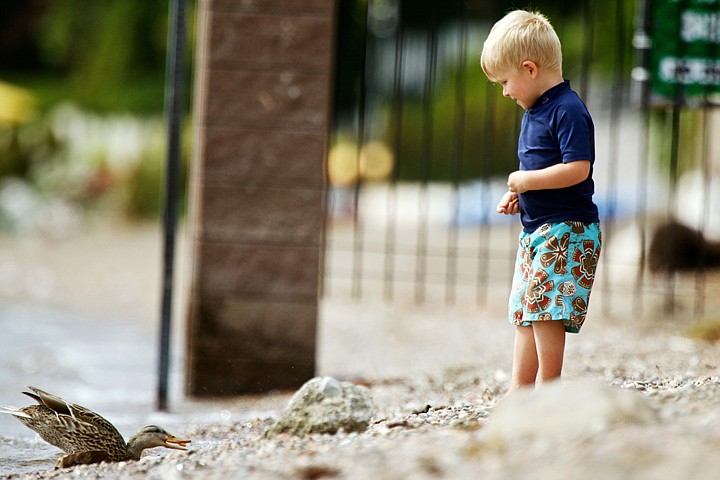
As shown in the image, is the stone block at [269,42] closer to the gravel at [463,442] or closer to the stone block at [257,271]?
the stone block at [257,271]

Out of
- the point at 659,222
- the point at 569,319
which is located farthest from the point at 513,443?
the point at 659,222

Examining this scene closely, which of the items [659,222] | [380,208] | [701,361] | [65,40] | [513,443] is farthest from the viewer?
[65,40]

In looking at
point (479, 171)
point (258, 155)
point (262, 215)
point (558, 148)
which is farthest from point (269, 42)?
point (479, 171)

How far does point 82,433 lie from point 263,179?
2.05 meters

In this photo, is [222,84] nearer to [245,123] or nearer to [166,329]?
[245,123]

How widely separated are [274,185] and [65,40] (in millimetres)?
17280

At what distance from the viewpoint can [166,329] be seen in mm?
4891

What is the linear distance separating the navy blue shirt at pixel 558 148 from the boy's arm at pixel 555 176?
25 mm

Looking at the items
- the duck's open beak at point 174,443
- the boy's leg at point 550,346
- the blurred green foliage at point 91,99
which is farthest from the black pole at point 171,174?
the blurred green foliage at point 91,99

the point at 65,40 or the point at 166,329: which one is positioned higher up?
the point at 65,40

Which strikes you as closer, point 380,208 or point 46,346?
point 46,346

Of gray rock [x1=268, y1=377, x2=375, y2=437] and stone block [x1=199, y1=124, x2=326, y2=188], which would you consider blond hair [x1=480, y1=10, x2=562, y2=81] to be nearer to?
gray rock [x1=268, y1=377, x2=375, y2=437]

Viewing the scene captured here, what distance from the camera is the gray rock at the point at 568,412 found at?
2244mm

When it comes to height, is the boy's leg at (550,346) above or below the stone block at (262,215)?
below
